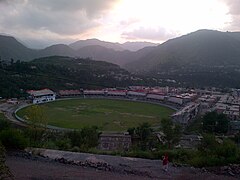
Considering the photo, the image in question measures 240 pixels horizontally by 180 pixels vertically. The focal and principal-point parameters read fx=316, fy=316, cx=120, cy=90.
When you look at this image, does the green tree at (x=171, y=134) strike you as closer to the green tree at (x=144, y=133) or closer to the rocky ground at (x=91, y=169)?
the green tree at (x=144, y=133)

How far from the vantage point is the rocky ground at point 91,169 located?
26.2ft

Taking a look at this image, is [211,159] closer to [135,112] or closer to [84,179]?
[84,179]

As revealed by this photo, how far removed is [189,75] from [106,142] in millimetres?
76005

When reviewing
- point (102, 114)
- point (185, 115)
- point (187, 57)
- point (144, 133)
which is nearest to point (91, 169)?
point (144, 133)

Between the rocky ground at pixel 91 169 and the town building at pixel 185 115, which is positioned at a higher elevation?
the rocky ground at pixel 91 169

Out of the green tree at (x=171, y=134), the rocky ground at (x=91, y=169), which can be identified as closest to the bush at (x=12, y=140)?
the rocky ground at (x=91, y=169)

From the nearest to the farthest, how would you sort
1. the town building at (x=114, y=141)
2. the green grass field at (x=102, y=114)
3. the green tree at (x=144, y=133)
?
the town building at (x=114, y=141) < the green tree at (x=144, y=133) < the green grass field at (x=102, y=114)

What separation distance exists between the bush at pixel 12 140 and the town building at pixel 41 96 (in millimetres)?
39966

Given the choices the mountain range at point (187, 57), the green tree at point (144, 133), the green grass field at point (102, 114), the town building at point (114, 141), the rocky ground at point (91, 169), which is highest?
the mountain range at point (187, 57)

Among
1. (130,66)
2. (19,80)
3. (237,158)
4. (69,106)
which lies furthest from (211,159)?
(130,66)

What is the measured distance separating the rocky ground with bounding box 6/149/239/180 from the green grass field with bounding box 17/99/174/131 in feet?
73.5

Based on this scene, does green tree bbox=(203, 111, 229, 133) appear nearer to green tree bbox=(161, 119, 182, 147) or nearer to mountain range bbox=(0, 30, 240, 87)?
green tree bbox=(161, 119, 182, 147)

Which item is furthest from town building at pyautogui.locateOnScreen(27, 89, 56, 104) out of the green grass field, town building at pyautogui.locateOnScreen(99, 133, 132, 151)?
town building at pyautogui.locateOnScreen(99, 133, 132, 151)

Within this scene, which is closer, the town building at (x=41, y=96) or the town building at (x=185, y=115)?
the town building at (x=185, y=115)
